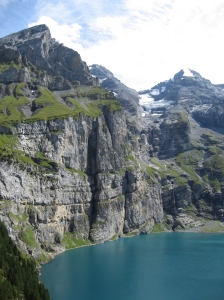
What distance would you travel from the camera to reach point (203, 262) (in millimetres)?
131375

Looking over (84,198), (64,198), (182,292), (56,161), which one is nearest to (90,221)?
(84,198)

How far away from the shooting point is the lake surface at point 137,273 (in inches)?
3661

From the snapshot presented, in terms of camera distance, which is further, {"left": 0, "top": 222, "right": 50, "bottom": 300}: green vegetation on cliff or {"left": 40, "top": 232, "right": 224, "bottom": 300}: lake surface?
{"left": 40, "top": 232, "right": 224, "bottom": 300}: lake surface

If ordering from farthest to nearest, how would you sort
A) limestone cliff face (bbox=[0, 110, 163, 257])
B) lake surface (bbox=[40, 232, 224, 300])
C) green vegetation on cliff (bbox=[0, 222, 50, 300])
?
limestone cliff face (bbox=[0, 110, 163, 257]) < lake surface (bbox=[40, 232, 224, 300]) < green vegetation on cliff (bbox=[0, 222, 50, 300])

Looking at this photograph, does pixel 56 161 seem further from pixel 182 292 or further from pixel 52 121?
pixel 182 292

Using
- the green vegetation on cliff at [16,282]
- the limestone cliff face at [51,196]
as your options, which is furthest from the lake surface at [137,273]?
the green vegetation on cliff at [16,282]

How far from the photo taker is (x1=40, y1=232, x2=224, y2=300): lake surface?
93000mm

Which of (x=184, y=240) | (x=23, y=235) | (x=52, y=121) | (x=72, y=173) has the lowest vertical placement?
(x=184, y=240)

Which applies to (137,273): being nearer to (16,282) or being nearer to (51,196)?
(16,282)

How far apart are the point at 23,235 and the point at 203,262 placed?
68100 millimetres

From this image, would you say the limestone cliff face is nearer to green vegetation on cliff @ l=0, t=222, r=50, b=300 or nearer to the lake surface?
the lake surface

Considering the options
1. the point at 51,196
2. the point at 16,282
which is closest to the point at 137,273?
the point at 16,282

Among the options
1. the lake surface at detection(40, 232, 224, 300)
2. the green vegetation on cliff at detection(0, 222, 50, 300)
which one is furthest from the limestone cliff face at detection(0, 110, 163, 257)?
the green vegetation on cliff at detection(0, 222, 50, 300)

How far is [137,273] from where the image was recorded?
114m
